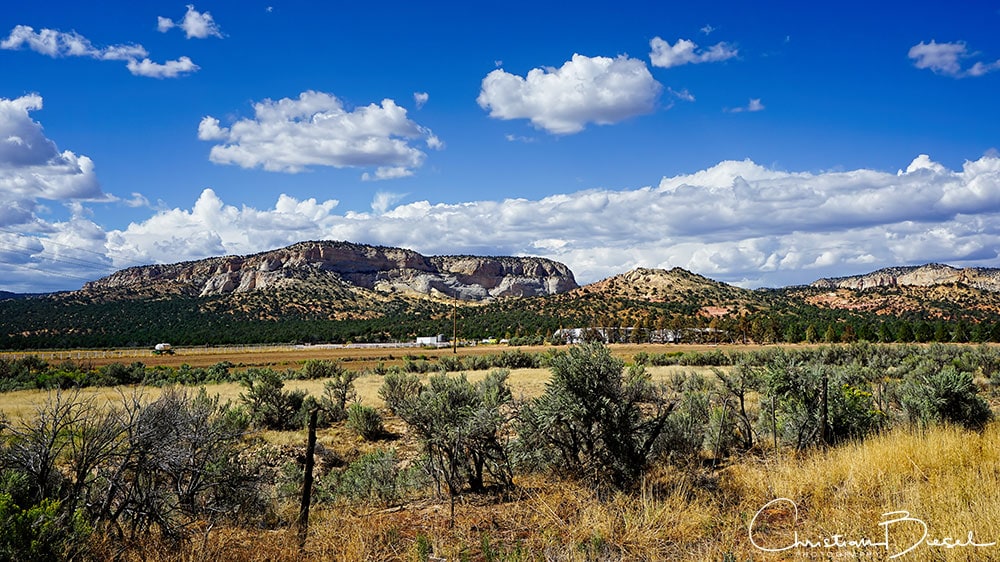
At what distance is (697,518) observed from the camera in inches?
252

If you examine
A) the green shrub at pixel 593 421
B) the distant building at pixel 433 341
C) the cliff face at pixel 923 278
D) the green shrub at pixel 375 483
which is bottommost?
the distant building at pixel 433 341

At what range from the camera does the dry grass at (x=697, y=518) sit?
210 inches

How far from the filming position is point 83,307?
103 meters

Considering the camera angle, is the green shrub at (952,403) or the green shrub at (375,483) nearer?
the green shrub at (375,483)

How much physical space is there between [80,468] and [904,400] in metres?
14.9

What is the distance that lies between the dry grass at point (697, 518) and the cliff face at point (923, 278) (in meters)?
125

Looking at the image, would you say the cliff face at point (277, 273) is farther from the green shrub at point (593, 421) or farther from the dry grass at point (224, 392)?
the green shrub at point (593, 421)

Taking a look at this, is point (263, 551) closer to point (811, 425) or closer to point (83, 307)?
point (811, 425)

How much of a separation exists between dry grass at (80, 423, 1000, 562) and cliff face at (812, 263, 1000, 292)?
125m

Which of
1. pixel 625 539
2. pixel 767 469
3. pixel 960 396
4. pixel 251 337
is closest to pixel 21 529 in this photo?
pixel 625 539

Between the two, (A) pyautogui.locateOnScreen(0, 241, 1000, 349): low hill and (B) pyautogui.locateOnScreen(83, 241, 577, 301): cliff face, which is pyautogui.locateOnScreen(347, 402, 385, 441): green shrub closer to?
(A) pyautogui.locateOnScreen(0, 241, 1000, 349): low hill

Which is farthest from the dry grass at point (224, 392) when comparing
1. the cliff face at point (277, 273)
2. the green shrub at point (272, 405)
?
the cliff face at point (277, 273)

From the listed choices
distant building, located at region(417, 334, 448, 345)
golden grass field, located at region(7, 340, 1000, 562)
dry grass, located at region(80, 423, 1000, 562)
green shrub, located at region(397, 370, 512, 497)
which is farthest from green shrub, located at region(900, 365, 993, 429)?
distant building, located at region(417, 334, 448, 345)

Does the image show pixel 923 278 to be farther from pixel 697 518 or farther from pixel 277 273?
pixel 697 518
